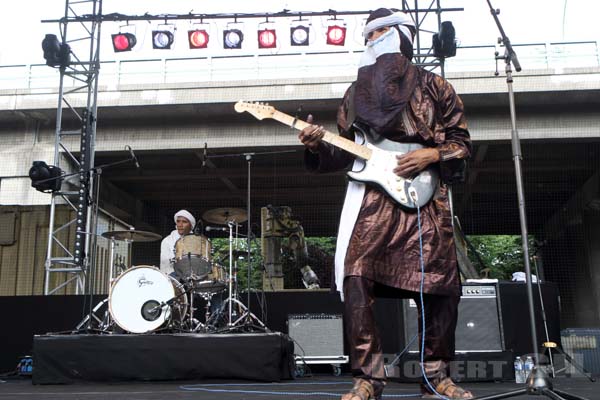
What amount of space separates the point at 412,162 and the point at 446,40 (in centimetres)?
689

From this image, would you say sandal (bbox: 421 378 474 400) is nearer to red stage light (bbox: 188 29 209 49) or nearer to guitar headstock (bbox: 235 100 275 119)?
guitar headstock (bbox: 235 100 275 119)

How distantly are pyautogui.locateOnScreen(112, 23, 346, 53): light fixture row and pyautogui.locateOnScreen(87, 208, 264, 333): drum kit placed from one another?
4426 millimetres

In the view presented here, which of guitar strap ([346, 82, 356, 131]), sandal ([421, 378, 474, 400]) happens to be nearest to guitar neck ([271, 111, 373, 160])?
guitar strap ([346, 82, 356, 131])

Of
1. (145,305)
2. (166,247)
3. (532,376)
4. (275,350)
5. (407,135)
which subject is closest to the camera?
(532,376)

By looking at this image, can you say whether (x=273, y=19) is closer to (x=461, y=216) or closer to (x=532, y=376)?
(x=461, y=216)

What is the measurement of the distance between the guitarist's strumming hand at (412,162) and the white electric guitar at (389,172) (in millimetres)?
20

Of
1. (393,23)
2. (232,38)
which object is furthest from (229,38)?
(393,23)

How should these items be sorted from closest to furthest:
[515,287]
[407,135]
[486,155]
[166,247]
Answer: [407,135] → [515,287] → [166,247] → [486,155]

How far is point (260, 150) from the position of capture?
11.7 meters

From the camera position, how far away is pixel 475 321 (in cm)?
561

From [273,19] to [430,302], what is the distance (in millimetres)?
8431

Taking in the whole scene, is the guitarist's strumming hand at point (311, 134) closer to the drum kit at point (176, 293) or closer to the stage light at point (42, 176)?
the drum kit at point (176, 293)

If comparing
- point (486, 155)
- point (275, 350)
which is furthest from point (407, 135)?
point (486, 155)

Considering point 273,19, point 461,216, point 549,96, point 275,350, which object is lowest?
point 275,350
